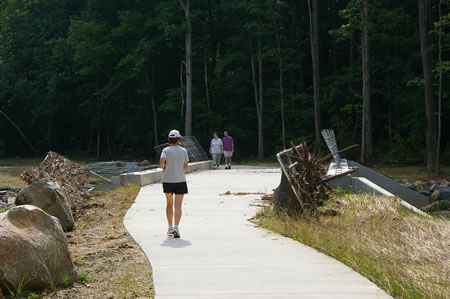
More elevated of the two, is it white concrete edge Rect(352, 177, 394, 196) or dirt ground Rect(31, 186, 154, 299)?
dirt ground Rect(31, 186, 154, 299)

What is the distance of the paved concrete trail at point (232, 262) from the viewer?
6.21m

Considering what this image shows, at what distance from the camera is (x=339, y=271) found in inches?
278

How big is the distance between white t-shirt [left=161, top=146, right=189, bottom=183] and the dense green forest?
24.2 meters

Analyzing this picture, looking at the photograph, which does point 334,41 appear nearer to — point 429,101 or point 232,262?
point 429,101

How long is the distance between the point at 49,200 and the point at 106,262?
3.78m

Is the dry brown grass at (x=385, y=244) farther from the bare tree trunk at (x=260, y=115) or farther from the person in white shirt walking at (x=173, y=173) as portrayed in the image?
the bare tree trunk at (x=260, y=115)

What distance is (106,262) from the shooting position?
782cm

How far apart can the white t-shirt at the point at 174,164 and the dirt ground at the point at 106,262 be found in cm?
114

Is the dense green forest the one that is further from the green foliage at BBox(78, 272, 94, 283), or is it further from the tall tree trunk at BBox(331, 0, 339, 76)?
the green foliage at BBox(78, 272, 94, 283)

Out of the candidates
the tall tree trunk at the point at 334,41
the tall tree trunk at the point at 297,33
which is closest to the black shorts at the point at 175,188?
the tall tree trunk at the point at 334,41

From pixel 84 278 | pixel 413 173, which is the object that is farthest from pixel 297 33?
pixel 84 278

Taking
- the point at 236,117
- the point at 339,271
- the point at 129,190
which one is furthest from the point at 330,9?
the point at 339,271

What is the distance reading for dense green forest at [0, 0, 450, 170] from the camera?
126ft

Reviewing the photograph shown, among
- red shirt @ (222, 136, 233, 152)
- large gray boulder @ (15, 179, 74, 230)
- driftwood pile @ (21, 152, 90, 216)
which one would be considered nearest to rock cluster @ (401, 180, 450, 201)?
red shirt @ (222, 136, 233, 152)
